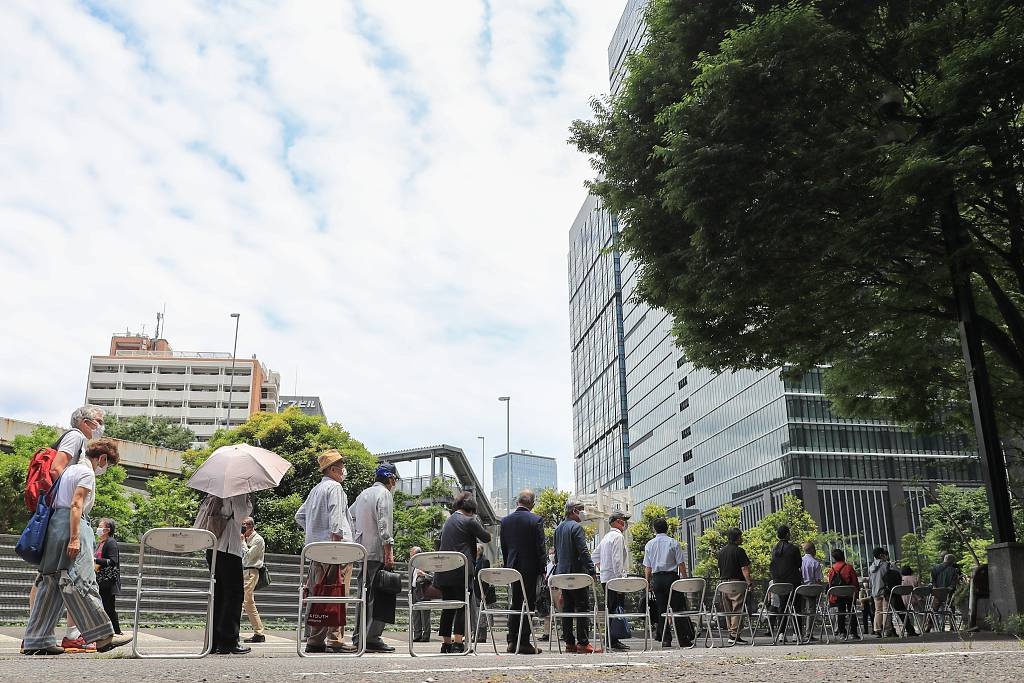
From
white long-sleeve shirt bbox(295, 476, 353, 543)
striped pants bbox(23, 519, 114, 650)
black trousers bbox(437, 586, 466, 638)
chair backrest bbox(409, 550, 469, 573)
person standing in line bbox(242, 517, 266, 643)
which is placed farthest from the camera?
person standing in line bbox(242, 517, 266, 643)

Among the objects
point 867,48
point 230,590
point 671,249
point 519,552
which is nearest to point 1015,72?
point 867,48

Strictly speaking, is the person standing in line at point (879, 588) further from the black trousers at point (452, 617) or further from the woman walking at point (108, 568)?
the woman walking at point (108, 568)

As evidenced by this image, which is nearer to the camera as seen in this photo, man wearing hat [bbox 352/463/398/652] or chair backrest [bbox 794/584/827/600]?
man wearing hat [bbox 352/463/398/652]

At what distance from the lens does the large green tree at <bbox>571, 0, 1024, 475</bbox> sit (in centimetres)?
1108

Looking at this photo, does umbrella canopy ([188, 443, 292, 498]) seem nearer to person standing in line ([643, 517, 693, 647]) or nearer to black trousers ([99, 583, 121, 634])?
black trousers ([99, 583, 121, 634])

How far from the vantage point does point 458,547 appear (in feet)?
33.0

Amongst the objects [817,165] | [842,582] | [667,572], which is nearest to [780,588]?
[667,572]

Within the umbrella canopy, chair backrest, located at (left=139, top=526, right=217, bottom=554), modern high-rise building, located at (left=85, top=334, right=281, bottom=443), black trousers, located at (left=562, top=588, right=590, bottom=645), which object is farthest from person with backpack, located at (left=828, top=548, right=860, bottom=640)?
modern high-rise building, located at (left=85, top=334, right=281, bottom=443)

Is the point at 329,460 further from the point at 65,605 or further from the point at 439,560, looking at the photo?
the point at 65,605

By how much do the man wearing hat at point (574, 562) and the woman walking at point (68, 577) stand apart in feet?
15.2

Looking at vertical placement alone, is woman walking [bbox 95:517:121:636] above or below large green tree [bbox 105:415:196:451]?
below

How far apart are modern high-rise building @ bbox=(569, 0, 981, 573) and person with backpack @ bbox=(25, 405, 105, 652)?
33953 mm

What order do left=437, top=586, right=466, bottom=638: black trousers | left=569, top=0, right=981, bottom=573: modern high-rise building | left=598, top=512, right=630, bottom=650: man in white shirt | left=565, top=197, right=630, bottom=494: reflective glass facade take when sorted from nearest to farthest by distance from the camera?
1. left=437, top=586, right=466, bottom=638: black trousers
2. left=598, top=512, right=630, bottom=650: man in white shirt
3. left=569, top=0, right=981, bottom=573: modern high-rise building
4. left=565, top=197, right=630, bottom=494: reflective glass facade

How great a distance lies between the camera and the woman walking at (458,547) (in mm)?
9820
